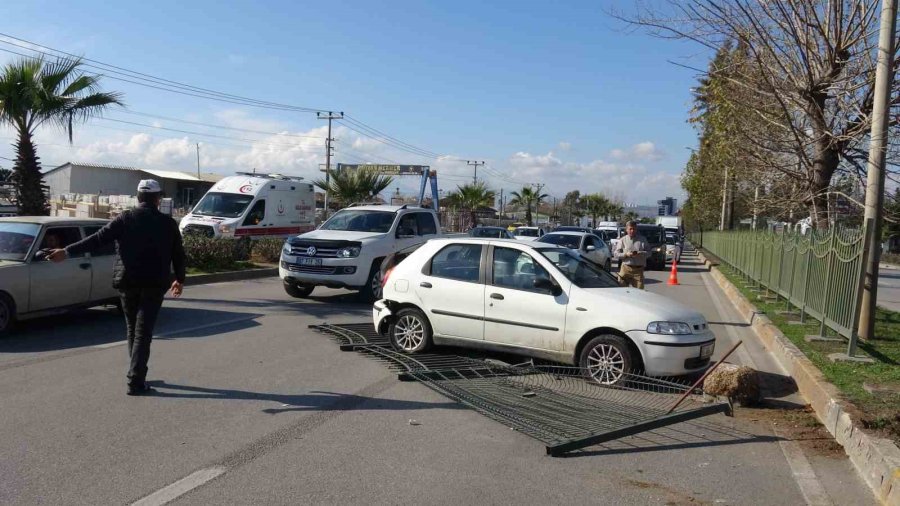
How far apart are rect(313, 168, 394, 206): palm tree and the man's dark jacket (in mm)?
30514

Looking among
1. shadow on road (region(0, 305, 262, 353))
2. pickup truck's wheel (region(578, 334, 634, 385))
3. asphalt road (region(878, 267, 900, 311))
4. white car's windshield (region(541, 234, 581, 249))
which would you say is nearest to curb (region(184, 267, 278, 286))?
shadow on road (region(0, 305, 262, 353))

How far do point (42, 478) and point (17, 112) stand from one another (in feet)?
46.7

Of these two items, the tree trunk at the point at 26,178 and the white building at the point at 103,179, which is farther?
the white building at the point at 103,179

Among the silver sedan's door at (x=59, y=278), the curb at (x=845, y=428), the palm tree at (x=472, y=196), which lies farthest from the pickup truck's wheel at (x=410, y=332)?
the palm tree at (x=472, y=196)

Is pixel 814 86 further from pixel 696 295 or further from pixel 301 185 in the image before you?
pixel 301 185

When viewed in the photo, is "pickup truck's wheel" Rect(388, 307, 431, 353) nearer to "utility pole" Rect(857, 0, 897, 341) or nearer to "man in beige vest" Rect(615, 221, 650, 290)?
"man in beige vest" Rect(615, 221, 650, 290)

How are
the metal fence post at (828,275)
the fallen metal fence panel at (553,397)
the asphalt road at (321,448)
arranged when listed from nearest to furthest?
the asphalt road at (321,448) → the fallen metal fence panel at (553,397) → the metal fence post at (828,275)

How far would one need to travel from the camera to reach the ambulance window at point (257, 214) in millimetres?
23031

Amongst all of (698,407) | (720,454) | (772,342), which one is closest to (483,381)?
(698,407)

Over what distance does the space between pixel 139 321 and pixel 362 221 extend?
352 inches

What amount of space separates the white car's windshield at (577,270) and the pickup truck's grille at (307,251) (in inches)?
233

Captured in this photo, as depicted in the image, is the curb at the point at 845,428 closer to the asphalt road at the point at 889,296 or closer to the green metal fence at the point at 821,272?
the green metal fence at the point at 821,272

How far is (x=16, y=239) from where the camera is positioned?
10359 mm

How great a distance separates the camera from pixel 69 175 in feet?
212
